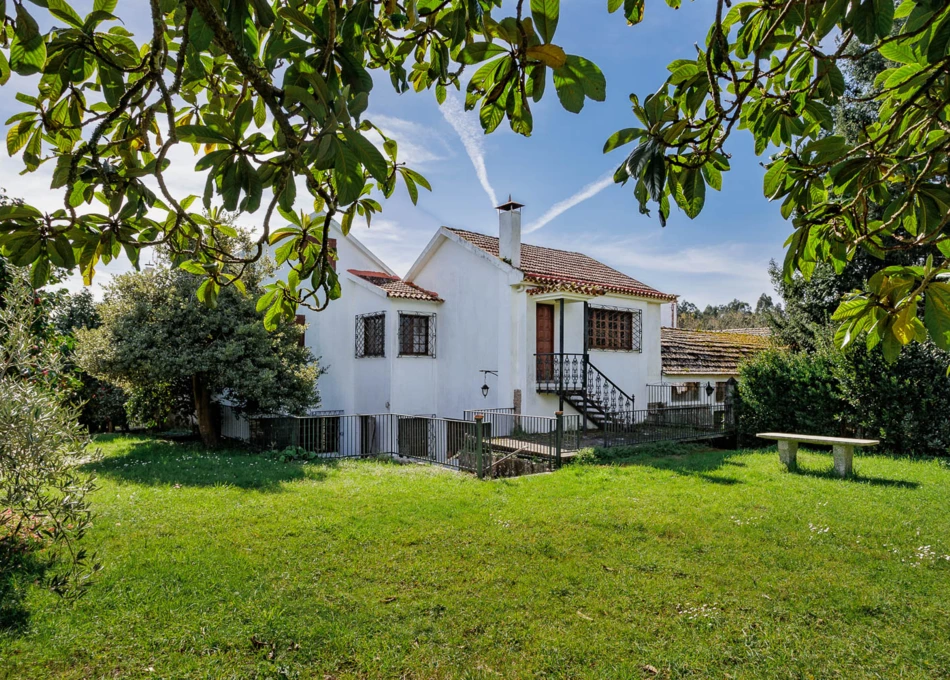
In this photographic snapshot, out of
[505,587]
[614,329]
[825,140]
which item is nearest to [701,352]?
[614,329]

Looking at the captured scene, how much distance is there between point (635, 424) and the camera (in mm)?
16547

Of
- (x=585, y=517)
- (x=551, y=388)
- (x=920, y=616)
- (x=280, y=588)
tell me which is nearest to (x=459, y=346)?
(x=551, y=388)

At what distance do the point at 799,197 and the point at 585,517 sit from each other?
221 inches

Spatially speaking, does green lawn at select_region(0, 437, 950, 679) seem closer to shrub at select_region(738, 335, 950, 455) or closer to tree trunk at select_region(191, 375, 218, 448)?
shrub at select_region(738, 335, 950, 455)

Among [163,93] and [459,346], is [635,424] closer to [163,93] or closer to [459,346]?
[459,346]

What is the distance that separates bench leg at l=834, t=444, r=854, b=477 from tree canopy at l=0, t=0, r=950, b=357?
9009mm

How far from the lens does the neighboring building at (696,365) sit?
778 inches

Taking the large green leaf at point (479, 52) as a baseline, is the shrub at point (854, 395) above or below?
below

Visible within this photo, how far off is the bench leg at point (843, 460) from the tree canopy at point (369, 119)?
9009 mm

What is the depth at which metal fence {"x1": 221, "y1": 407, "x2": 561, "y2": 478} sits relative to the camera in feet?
39.5

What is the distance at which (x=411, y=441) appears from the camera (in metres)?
14.6

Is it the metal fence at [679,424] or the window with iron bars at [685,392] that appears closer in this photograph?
the metal fence at [679,424]

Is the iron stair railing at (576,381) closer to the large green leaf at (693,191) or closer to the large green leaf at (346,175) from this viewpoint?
the large green leaf at (693,191)

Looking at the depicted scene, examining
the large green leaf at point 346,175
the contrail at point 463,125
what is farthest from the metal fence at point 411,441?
the large green leaf at point 346,175
